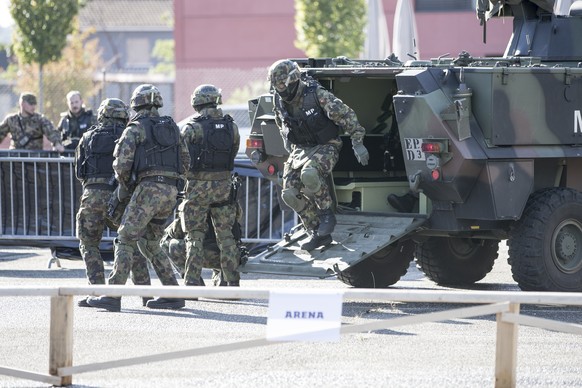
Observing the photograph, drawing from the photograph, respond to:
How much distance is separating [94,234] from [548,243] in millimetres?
3916

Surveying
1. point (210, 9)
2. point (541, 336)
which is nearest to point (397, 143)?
point (541, 336)

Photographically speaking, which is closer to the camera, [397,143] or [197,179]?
[197,179]


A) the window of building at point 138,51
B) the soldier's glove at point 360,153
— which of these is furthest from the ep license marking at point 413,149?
the window of building at point 138,51

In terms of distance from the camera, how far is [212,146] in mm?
11773

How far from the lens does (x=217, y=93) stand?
1188 cm

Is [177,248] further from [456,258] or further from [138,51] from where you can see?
[138,51]

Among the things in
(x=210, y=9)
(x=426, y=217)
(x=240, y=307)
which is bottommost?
(x=240, y=307)

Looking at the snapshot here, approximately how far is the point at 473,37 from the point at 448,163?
24.2 m

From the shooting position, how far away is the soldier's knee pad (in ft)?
38.5

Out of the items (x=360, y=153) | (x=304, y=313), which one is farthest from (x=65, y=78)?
(x=304, y=313)

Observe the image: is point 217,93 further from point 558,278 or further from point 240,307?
point 558,278

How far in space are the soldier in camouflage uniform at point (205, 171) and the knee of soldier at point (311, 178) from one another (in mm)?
768

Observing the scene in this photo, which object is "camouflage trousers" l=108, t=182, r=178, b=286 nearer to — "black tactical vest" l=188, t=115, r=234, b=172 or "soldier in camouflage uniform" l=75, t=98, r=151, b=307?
"soldier in camouflage uniform" l=75, t=98, r=151, b=307

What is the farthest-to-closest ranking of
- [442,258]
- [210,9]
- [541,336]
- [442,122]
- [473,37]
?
[210,9]
[473,37]
[442,258]
[442,122]
[541,336]
